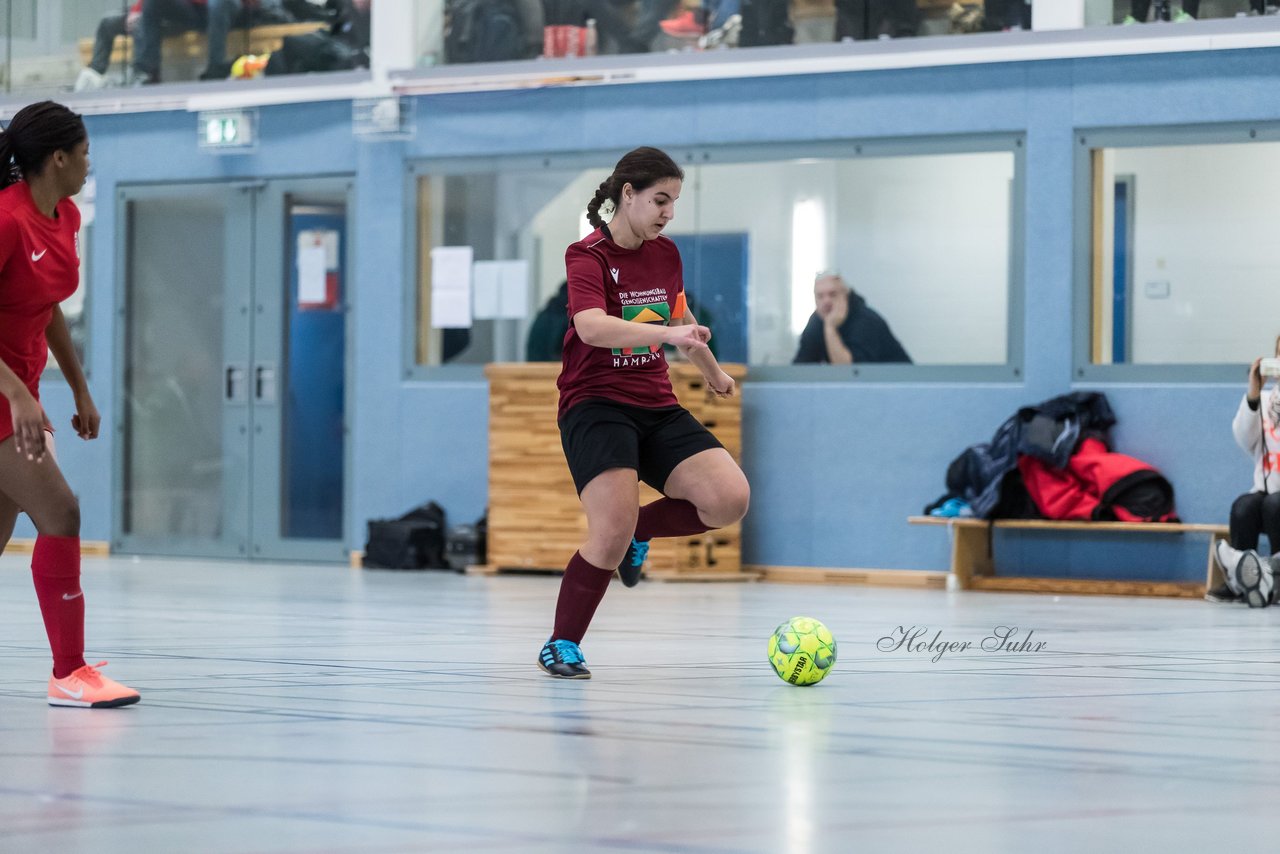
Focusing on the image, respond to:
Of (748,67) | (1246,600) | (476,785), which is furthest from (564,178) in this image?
(476,785)

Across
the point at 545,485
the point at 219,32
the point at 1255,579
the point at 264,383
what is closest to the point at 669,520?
the point at 1255,579

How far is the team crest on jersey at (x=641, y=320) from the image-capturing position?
17.9 ft

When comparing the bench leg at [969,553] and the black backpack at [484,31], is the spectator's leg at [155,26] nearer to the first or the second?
the black backpack at [484,31]

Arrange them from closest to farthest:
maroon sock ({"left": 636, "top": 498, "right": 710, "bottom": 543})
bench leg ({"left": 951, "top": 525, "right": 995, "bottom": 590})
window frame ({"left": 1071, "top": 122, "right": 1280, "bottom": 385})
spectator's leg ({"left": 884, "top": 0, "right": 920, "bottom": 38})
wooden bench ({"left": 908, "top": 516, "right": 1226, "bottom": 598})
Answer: maroon sock ({"left": 636, "top": 498, "right": 710, "bottom": 543}) < wooden bench ({"left": 908, "top": 516, "right": 1226, "bottom": 598}) < window frame ({"left": 1071, "top": 122, "right": 1280, "bottom": 385}) < bench leg ({"left": 951, "top": 525, "right": 995, "bottom": 590}) < spectator's leg ({"left": 884, "top": 0, "right": 920, "bottom": 38})

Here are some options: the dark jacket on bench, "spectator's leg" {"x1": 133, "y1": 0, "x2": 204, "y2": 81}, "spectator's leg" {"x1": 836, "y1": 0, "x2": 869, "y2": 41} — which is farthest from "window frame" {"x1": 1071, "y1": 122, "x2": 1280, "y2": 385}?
"spectator's leg" {"x1": 133, "y1": 0, "x2": 204, "y2": 81}

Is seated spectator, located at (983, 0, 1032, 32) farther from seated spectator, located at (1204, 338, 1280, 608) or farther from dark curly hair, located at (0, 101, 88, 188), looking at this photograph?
dark curly hair, located at (0, 101, 88, 188)

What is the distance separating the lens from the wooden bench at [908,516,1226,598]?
9.95m

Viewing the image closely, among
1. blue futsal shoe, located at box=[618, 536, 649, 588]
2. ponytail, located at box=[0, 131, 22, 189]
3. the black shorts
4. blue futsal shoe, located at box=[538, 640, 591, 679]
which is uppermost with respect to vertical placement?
ponytail, located at box=[0, 131, 22, 189]

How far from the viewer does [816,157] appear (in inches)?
446

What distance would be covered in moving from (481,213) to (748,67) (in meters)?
2.11

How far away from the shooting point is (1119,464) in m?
10.2

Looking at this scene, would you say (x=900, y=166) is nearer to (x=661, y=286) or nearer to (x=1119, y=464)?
(x=1119, y=464)

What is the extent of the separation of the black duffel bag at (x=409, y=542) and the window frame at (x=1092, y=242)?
4.23 meters

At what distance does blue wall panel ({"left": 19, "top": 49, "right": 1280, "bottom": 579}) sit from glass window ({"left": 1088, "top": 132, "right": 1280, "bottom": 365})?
214 mm
